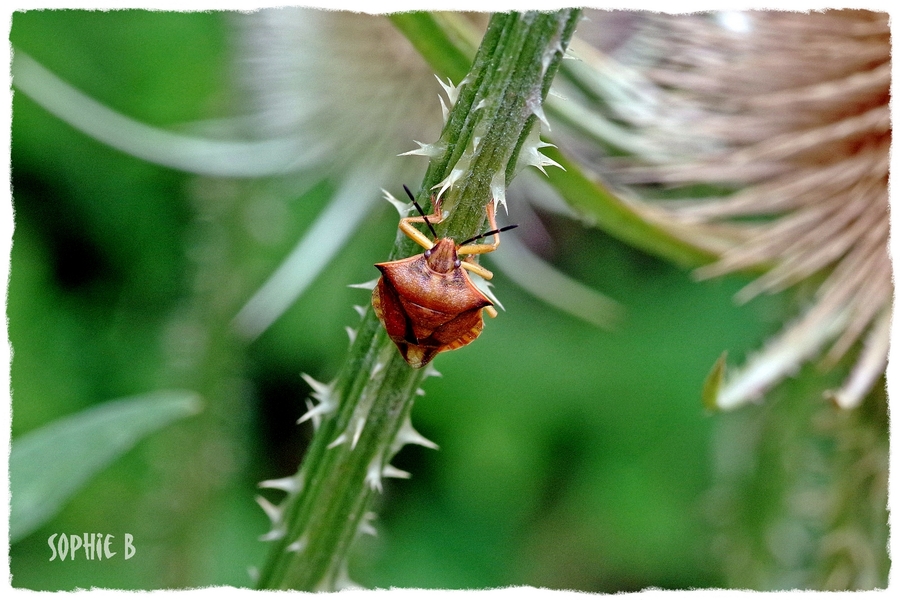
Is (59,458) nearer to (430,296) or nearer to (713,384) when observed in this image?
(430,296)

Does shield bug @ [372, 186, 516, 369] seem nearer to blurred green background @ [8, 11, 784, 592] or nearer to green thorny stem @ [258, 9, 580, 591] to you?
green thorny stem @ [258, 9, 580, 591]

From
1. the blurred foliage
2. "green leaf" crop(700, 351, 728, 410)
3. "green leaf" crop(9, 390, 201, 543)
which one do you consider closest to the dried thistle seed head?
"green leaf" crop(700, 351, 728, 410)

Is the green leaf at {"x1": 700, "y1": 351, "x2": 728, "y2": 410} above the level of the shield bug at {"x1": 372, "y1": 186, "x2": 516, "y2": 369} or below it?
below

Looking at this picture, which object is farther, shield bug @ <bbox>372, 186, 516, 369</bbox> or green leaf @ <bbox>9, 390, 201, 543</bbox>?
green leaf @ <bbox>9, 390, 201, 543</bbox>

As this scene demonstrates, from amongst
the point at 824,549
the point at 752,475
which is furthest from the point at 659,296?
the point at 824,549

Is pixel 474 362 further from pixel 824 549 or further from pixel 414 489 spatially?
pixel 824 549

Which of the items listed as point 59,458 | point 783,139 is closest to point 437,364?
point 783,139
